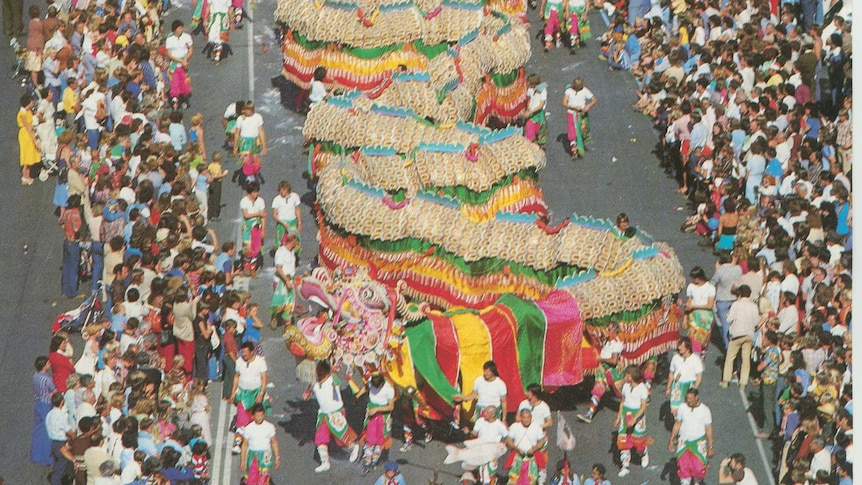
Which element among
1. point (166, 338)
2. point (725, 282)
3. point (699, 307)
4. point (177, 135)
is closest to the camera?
point (166, 338)

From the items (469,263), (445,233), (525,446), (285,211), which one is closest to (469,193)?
(445,233)

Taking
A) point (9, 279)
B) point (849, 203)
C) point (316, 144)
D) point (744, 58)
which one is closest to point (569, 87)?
point (744, 58)

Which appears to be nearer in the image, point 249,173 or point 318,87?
point 249,173

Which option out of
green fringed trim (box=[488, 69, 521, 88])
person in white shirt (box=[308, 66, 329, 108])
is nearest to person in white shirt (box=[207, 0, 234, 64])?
person in white shirt (box=[308, 66, 329, 108])

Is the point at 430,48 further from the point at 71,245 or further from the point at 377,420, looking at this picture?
the point at 377,420

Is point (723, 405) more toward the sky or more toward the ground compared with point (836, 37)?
more toward the ground

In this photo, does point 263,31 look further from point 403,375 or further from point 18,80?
point 403,375

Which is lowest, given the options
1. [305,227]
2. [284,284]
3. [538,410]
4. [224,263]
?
[305,227]
